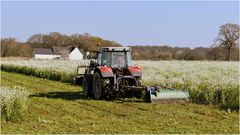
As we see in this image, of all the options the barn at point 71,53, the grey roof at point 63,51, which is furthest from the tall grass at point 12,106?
the grey roof at point 63,51

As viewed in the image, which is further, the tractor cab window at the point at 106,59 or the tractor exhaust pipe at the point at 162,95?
the tractor cab window at the point at 106,59

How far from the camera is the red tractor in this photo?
11.8 meters

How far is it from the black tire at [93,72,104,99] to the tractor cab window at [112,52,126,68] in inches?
26.9

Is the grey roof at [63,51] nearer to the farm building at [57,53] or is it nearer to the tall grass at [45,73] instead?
the farm building at [57,53]

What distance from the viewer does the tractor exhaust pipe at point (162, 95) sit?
11.6m

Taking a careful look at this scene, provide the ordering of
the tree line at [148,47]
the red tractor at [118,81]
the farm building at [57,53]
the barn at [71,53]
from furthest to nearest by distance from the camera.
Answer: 1. the farm building at [57,53]
2. the barn at [71,53]
3. the tree line at [148,47]
4. the red tractor at [118,81]

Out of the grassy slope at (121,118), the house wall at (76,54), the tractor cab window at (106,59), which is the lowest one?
the grassy slope at (121,118)

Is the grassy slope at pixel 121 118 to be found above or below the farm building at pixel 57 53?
below

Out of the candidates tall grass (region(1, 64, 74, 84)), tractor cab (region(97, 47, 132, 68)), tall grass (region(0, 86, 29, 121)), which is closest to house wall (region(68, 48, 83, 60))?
tall grass (region(1, 64, 74, 84))

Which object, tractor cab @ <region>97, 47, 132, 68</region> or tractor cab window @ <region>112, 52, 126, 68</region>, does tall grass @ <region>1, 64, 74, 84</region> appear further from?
tractor cab window @ <region>112, 52, 126, 68</region>

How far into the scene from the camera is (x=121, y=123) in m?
8.49

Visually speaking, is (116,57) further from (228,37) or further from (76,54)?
(76,54)

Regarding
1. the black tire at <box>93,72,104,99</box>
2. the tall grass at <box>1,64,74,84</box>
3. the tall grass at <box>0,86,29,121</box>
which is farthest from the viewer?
the tall grass at <box>1,64,74,84</box>

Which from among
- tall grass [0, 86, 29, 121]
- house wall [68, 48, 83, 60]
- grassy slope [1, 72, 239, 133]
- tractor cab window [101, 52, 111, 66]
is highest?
house wall [68, 48, 83, 60]
